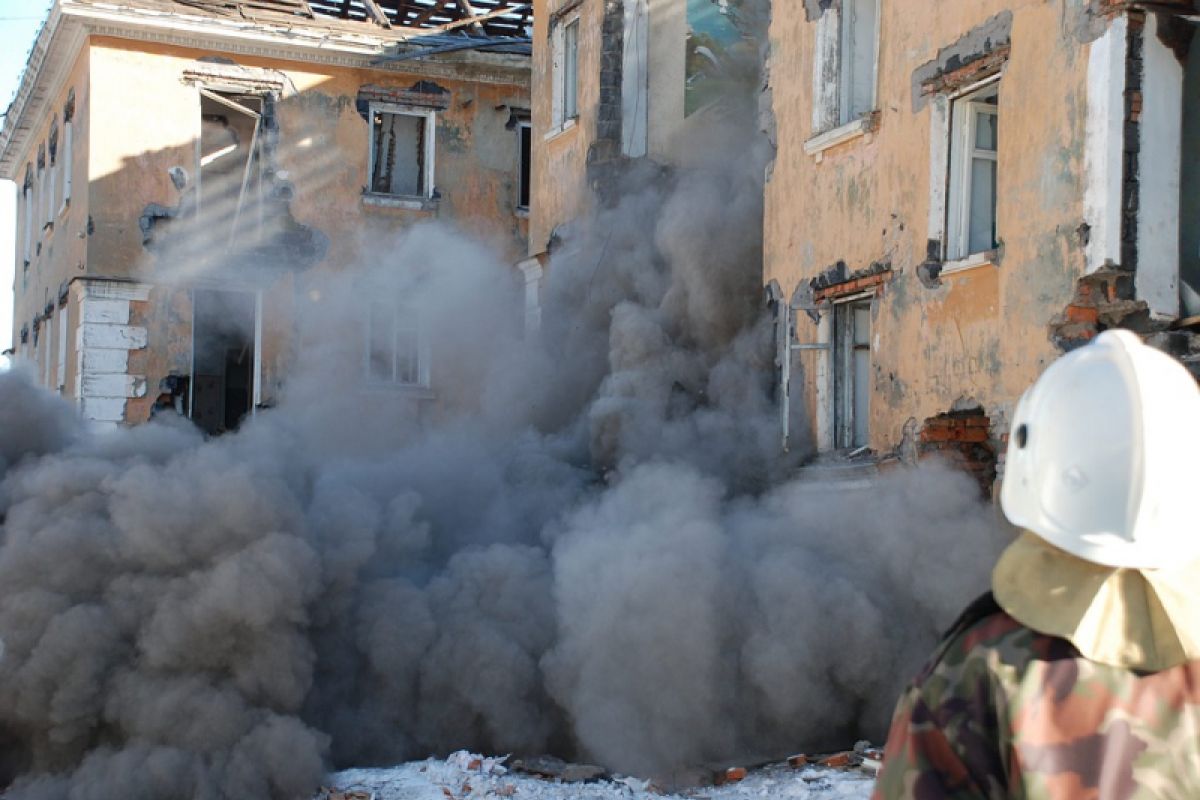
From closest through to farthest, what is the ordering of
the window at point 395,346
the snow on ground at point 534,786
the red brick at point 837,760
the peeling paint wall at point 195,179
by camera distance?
the snow on ground at point 534,786 → the red brick at point 837,760 → the peeling paint wall at point 195,179 → the window at point 395,346

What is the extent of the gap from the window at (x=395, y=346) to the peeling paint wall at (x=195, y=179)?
941 millimetres

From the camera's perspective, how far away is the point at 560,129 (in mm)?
16672

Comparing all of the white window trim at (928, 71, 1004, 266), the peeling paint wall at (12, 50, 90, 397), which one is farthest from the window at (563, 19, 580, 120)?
the white window trim at (928, 71, 1004, 266)

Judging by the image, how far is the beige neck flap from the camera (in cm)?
181

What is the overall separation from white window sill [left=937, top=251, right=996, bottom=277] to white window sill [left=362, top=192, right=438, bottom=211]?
11.2m

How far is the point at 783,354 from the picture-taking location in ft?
39.5

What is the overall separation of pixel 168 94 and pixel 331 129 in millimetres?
2254

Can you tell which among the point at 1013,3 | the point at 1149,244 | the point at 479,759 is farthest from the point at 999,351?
the point at 479,759

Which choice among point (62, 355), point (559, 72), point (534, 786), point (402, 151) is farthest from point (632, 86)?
point (534, 786)

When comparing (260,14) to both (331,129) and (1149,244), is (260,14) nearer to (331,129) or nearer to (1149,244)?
(331,129)

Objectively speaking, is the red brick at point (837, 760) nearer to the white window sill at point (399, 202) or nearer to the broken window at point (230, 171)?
the broken window at point (230, 171)

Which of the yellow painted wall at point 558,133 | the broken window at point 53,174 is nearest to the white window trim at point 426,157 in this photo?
the yellow painted wall at point 558,133

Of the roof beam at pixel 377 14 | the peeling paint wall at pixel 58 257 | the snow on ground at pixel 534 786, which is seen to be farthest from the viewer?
the roof beam at pixel 377 14

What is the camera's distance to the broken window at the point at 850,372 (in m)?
11.5
